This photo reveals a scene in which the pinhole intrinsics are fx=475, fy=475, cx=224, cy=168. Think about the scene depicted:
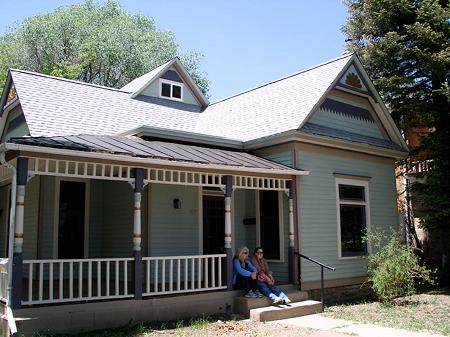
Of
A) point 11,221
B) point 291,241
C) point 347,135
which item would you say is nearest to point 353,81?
point 347,135

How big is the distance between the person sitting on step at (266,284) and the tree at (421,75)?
22.0 ft

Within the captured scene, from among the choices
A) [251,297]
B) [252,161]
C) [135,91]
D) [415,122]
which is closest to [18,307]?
[251,297]

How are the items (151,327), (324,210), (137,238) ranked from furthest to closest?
(324,210) < (137,238) < (151,327)

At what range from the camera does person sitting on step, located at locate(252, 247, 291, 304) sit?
32.7 ft

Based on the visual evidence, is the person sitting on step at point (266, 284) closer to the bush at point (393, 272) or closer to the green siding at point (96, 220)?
the bush at point (393, 272)

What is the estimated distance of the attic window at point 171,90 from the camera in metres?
16.5

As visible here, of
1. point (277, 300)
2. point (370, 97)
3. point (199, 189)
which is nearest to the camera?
point (277, 300)

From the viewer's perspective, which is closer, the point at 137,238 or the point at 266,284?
the point at 137,238

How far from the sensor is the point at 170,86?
16.7 m

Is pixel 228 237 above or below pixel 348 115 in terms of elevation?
below

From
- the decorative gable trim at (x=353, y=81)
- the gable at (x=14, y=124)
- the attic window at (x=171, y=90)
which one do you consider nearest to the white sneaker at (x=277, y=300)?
the decorative gable trim at (x=353, y=81)

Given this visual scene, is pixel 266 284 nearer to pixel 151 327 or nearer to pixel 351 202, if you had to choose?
pixel 151 327

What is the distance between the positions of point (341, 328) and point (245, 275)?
7.37 ft

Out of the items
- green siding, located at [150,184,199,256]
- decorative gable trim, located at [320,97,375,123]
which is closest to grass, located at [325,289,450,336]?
green siding, located at [150,184,199,256]
